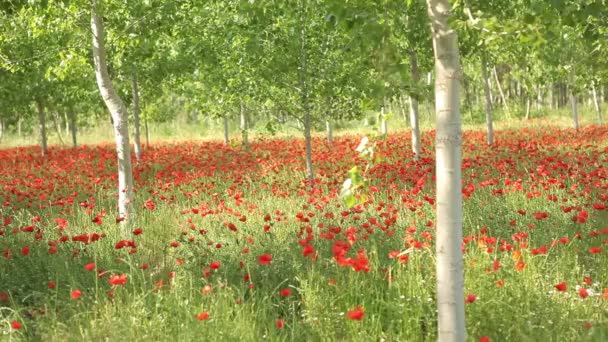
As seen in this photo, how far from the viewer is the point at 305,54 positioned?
9.47m

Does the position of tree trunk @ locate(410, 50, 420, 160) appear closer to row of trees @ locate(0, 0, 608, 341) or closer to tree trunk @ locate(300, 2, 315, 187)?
row of trees @ locate(0, 0, 608, 341)

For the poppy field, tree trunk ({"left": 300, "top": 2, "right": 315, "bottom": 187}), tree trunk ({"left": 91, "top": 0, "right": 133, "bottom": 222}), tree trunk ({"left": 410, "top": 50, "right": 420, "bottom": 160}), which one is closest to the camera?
the poppy field

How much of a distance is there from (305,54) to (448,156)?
7086mm

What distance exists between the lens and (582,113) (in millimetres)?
29266

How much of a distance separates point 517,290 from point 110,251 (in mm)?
3724

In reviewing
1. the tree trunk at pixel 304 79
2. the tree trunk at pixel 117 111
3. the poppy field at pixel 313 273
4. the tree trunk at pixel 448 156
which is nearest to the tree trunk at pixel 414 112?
the tree trunk at pixel 304 79

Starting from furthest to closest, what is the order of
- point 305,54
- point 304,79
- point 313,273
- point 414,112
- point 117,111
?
1. point 414,112
2. point 304,79
3. point 305,54
4. point 117,111
5. point 313,273

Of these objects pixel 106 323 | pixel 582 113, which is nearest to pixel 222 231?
pixel 106 323

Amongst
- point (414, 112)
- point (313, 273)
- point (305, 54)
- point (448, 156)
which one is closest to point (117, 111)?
point (305, 54)

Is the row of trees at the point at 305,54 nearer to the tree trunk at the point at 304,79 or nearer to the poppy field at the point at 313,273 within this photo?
the tree trunk at the point at 304,79

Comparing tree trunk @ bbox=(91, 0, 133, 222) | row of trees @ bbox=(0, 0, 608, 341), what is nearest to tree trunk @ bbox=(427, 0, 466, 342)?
row of trees @ bbox=(0, 0, 608, 341)

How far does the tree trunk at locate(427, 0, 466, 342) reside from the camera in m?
2.65

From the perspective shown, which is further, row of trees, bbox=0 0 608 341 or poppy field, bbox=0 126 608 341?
poppy field, bbox=0 126 608 341

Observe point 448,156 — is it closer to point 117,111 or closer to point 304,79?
point 117,111
